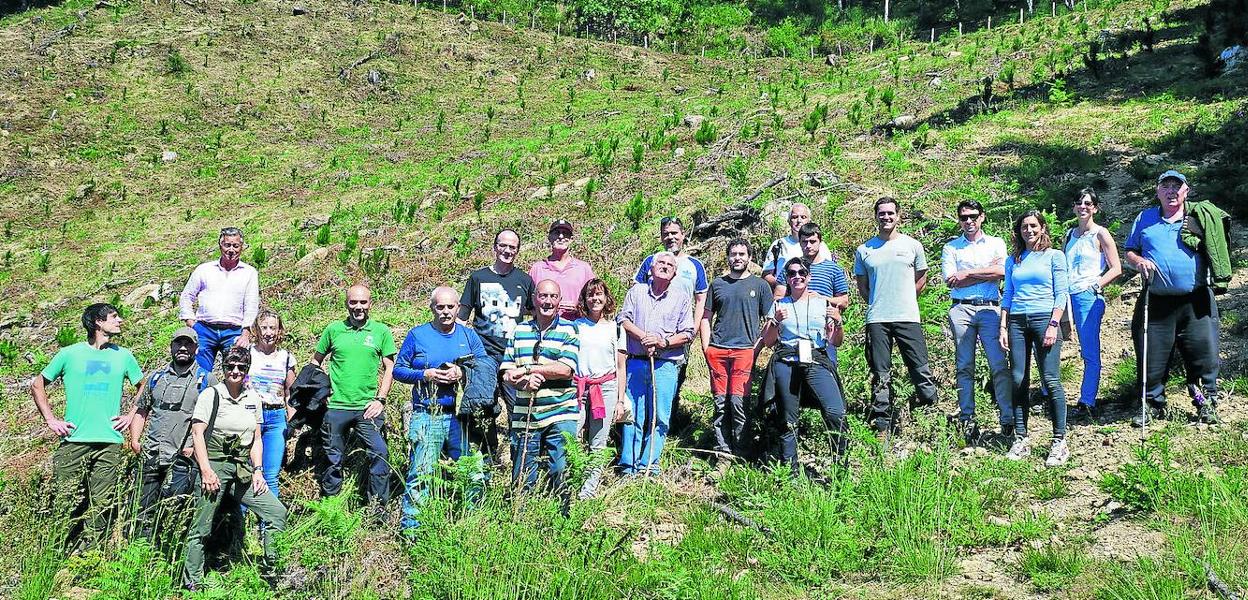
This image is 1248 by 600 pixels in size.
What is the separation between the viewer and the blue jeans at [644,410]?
17.1 feet

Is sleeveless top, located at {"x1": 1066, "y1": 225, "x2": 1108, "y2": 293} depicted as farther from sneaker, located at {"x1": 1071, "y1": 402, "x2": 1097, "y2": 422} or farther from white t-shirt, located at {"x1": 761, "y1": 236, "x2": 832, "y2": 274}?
white t-shirt, located at {"x1": 761, "y1": 236, "x2": 832, "y2": 274}

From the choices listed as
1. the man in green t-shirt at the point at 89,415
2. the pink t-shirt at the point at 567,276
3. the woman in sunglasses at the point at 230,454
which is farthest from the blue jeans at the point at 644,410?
the man in green t-shirt at the point at 89,415

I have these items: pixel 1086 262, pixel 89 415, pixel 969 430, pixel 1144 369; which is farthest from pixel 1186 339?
pixel 89 415

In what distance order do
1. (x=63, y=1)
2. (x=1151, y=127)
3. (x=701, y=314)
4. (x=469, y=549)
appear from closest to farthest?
(x=469, y=549) → (x=701, y=314) → (x=1151, y=127) → (x=63, y=1)

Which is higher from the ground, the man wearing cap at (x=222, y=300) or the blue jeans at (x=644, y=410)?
the man wearing cap at (x=222, y=300)

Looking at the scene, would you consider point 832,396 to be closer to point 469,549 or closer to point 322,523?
point 469,549

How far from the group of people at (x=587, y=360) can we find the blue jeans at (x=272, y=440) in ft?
0.04

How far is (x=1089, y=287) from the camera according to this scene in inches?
219

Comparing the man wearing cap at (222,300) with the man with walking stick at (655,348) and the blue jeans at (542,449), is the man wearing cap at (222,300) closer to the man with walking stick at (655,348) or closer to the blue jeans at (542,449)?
the blue jeans at (542,449)

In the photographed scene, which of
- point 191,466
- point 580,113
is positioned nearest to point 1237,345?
point 191,466

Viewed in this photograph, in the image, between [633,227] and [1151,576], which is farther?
[633,227]

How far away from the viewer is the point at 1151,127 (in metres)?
12.5

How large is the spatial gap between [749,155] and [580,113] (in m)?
Answer: 9.83

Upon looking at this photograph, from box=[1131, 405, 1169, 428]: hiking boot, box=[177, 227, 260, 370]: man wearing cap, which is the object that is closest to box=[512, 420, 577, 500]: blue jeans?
box=[177, 227, 260, 370]: man wearing cap
